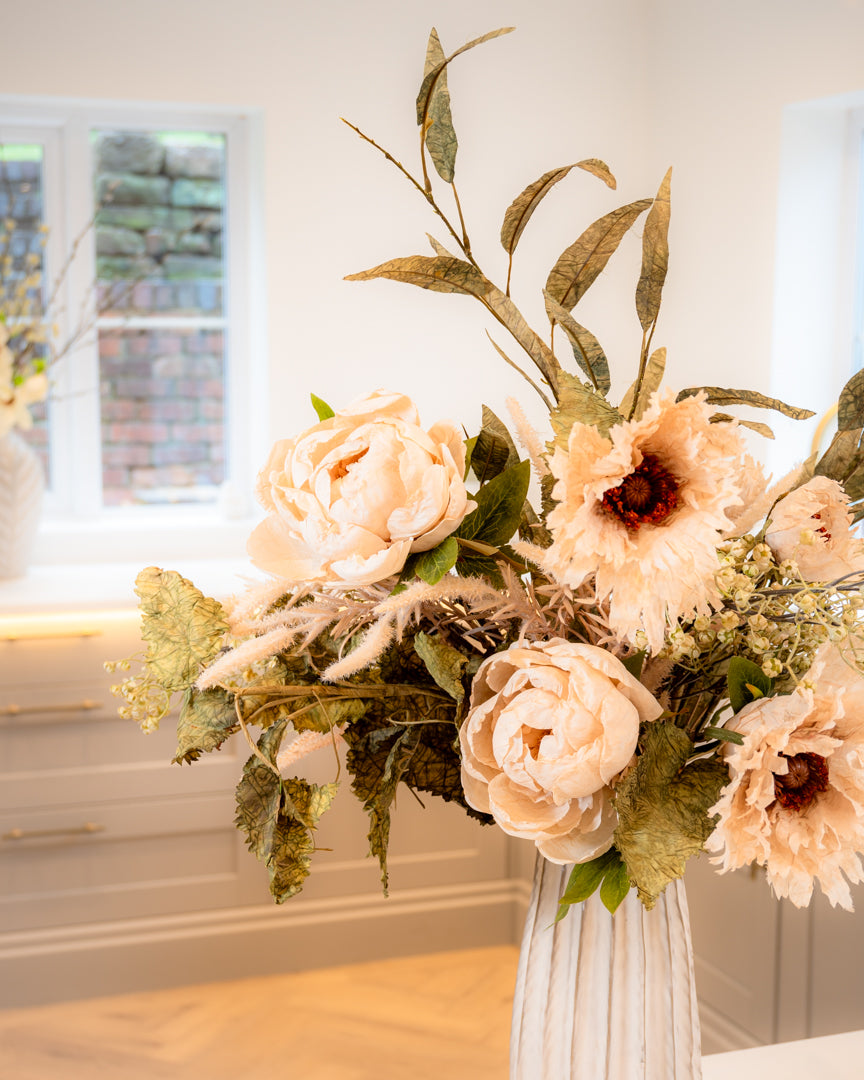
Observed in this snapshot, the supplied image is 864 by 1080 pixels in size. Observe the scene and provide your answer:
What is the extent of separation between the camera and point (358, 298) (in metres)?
2.93

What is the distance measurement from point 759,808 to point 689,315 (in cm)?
251

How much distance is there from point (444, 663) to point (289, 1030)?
7.01ft

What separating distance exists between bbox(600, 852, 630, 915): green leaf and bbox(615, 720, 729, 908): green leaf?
0.08 feet

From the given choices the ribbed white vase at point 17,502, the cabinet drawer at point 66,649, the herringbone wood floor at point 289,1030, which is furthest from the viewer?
the ribbed white vase at point 17,502

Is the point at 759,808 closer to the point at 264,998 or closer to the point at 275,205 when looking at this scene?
the point at 264,998

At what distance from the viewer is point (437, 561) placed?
1.65 ft

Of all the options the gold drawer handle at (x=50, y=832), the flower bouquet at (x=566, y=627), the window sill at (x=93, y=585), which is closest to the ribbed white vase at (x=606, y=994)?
the flower bouquet at (x=566, y=627)

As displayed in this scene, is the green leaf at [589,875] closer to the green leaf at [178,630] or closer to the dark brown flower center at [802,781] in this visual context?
the dark brown flower center at [802,781]

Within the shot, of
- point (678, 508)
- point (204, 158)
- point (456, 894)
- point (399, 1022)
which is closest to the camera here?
point (678, 508)

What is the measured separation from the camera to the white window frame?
2943 mm

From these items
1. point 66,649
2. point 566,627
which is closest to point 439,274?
point 566,627

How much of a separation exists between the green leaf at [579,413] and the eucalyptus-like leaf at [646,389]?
32 mm

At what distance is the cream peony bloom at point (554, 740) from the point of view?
498mm

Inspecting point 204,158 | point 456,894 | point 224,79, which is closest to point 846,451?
point 456,894
